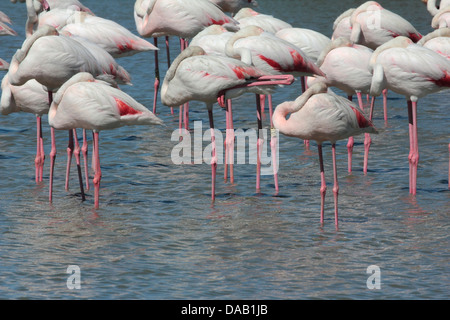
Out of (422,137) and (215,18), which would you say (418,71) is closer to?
(422,137)

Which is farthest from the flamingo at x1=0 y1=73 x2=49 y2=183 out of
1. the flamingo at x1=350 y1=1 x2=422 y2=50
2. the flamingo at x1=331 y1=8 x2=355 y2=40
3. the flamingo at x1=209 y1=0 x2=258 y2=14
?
the flamingo at x1=209 y1=0 x2=258 y2=14

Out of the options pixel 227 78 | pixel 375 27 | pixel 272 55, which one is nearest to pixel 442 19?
pixel 375 27

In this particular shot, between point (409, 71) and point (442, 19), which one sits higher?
point (442, 19)

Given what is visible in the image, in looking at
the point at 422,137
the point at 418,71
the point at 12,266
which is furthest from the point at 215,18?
the point at 12,266

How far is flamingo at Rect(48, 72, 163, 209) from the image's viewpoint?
7844 mm

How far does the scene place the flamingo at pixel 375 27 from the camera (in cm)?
1140

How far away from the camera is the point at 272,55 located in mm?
8875

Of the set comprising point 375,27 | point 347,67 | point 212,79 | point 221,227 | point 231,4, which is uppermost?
point 231,4

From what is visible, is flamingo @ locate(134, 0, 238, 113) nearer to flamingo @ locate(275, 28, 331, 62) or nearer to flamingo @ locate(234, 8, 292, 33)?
flamingo @ locate(234, 8, 292, 33)

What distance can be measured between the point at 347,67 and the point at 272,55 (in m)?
0.80

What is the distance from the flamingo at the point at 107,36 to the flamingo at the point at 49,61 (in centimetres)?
158

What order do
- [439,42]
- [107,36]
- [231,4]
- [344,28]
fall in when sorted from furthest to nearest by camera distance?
[231,4], [344,28], [107,36], [439,42]

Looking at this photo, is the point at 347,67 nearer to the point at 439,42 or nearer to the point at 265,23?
the point at 439,42
